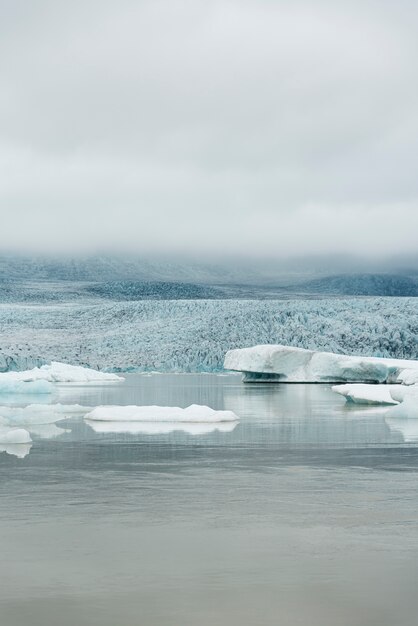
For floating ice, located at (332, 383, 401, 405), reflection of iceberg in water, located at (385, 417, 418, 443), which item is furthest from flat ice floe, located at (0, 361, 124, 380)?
reflection of iceberg in water, located at (385, 417, 418, 443)

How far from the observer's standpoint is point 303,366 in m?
34.7

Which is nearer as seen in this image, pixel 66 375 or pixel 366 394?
pixel 366 394

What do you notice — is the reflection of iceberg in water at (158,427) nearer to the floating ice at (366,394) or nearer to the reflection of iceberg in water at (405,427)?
the reflection of iceberg in water at (405,427)

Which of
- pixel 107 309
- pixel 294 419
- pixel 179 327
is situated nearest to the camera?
pixel 294 419

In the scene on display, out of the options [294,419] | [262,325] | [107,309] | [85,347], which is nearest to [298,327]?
[262,325]

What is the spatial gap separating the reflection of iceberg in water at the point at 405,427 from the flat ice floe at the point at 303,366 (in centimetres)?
1463

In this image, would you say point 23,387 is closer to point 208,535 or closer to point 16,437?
point 16,437

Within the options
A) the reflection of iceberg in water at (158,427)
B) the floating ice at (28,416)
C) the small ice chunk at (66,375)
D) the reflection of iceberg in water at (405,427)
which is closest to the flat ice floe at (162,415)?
the reflection of iceberg in water at (158,427)

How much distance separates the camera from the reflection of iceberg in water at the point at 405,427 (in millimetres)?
12062

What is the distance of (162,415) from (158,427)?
105cm

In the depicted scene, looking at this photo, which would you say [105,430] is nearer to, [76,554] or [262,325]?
[76,554]

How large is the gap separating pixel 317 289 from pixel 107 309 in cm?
6386

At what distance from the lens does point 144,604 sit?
4246mm

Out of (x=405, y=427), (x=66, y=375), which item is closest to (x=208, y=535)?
(x=405, y=427)
